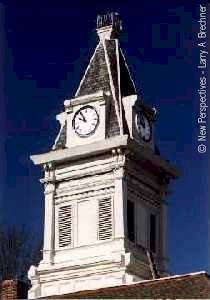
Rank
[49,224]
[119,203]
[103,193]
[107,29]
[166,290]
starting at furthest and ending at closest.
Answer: [107,29] → [49,224] → [103,193] → [119,203] → [166,290]

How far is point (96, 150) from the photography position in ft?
140

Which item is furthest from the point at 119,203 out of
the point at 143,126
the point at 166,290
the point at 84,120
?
the point at 166,290

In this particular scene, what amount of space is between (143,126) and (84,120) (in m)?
2.02

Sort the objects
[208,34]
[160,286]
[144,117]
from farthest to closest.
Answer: [144,117] → [160,286] → [208,34]

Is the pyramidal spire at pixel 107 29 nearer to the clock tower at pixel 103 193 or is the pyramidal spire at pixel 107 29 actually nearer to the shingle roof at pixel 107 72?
the clock tower at pixel 103 193

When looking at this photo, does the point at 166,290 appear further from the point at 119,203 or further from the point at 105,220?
the point at 105,220

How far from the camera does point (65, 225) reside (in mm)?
43719

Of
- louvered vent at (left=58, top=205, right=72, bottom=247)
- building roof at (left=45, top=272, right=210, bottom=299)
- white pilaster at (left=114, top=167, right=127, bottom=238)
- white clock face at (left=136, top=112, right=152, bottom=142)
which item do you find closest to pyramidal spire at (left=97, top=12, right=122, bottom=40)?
white clock face at (left=136, top=112, right=152, bottom=142)

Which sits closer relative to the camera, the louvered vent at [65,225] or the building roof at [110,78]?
the louvered vent at [65,225]

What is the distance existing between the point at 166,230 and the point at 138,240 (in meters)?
2.04

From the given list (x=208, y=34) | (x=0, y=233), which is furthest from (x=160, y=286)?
(x=0, y=233)

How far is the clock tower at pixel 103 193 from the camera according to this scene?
4234 centimetres

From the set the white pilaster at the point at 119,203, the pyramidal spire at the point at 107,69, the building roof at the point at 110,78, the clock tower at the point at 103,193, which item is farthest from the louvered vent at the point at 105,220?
the pyramidal spire at the point at 107,69

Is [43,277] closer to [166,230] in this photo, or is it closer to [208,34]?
[166,230]
